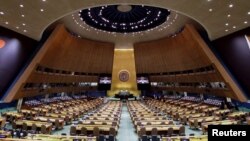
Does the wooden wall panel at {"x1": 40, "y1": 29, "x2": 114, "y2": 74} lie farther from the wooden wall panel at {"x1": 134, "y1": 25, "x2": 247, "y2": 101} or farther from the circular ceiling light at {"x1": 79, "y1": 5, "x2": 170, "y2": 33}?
the wooden wall panel at {"x1": 134, "y1": 25, "x2": 247, "y2": 101}

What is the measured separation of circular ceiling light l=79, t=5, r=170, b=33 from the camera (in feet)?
76.8

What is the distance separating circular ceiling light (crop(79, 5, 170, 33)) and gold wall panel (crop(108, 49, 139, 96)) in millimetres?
13391

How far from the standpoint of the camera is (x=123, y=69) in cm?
4269

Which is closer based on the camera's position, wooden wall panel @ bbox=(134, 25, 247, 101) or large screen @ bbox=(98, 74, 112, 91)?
wooden wall panel @ bbox=(134, 25, 247, 101)

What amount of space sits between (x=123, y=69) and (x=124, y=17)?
17119mm

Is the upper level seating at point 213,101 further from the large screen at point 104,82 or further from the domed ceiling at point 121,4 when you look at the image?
the large screen at point 104,82

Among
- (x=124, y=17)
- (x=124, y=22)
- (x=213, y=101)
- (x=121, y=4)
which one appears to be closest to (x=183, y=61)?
(x=213, y=101)

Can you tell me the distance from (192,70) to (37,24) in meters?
20.7

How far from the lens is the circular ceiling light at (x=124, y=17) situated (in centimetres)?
2341

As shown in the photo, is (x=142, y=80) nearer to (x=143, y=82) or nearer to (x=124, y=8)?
(x=143, y=82)

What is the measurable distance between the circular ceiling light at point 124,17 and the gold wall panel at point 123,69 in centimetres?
1339

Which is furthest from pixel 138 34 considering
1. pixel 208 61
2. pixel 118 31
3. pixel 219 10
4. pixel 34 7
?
pixel 34 7

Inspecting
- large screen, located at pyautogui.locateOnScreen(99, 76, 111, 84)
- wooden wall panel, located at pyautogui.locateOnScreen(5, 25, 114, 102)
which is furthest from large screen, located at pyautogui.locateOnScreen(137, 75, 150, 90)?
wooden wall panel, located at pyautogui.locateOnScreen(5, 25, 114, 102)

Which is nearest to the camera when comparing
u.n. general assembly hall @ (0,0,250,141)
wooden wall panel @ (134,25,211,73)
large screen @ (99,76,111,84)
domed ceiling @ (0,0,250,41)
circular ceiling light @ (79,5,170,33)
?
u.n. general assembly hall @ (0,0,250,141)
